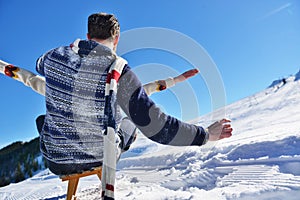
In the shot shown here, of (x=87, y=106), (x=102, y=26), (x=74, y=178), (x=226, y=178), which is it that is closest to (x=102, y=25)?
(x=102, y=26)

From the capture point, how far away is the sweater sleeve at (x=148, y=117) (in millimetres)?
1327

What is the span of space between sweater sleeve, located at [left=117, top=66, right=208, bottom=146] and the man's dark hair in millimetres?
297

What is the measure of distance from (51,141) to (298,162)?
81.2 inches

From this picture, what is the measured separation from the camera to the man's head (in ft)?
5.03

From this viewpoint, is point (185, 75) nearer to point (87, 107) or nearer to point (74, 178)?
point (87, 107)

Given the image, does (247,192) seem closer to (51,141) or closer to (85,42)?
(51,141)

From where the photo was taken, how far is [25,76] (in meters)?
1.87

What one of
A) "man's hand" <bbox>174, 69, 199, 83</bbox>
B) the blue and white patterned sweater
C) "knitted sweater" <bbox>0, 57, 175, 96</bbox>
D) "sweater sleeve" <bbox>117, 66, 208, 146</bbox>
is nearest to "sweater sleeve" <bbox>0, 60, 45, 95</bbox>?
"knitted sweater" <bbox>0, 57, 175, 96</bbox>

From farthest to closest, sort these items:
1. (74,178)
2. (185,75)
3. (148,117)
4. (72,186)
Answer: (185,75)
(72,186)
(74,178)
(148,117)

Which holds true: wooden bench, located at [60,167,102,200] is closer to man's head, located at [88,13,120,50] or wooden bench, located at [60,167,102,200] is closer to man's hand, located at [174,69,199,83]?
man's head, located at [88,13,120,50]

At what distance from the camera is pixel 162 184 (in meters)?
2.79

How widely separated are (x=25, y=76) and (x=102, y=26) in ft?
2.32

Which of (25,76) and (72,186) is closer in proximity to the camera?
(25,76)

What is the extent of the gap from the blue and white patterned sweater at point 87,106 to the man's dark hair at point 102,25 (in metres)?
0.11
